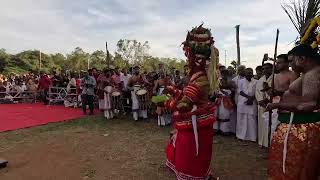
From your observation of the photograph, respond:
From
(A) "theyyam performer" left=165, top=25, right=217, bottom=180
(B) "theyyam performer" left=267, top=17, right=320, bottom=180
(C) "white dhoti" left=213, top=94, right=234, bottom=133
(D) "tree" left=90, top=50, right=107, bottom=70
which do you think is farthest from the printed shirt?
(D) "tree" left=90, top=50, right=107, bottom=70

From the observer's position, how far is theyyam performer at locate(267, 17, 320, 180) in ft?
10.7

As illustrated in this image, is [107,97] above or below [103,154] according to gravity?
above

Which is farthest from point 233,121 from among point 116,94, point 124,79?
point 124,79

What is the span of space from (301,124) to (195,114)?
1.37 metres

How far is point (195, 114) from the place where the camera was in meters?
4.42

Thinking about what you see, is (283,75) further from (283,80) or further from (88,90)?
(88,90)

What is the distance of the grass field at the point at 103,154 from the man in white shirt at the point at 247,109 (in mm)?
350

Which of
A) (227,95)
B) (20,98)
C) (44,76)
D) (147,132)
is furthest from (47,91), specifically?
(227,95)

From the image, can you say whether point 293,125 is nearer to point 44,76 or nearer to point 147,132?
point 147,132

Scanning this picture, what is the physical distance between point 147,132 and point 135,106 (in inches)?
79.6

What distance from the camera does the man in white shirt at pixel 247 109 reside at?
28.5ft

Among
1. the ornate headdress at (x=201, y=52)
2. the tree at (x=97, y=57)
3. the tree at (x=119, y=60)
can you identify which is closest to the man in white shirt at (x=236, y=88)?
the ornate headdress at (x=201, y=52)

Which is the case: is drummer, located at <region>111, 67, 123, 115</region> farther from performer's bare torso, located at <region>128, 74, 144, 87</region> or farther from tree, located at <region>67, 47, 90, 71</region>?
tree, located at <region>67, 47, 90, 71</region>

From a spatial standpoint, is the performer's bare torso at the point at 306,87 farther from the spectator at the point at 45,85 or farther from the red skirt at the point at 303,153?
the spectator at the point at 45,85
